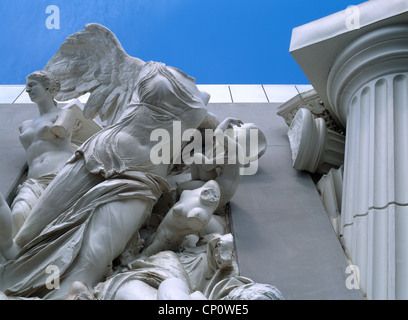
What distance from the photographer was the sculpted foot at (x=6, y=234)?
15.6 ft

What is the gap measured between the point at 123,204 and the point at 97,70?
2256 mm

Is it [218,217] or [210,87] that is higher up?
[210,87]

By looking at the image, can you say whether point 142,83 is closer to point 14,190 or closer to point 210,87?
point 14,190

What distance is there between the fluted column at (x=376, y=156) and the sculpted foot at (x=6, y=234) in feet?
8.97

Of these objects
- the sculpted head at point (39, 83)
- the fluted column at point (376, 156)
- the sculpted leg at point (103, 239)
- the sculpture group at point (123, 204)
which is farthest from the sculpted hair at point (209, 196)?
the sculpted head at point (39, 83)

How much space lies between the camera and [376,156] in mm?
5387

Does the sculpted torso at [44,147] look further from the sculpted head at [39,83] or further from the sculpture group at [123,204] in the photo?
the sculpted head at [39,83]

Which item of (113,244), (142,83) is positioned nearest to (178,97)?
(142,83)

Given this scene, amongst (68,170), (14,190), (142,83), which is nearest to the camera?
(68,170)

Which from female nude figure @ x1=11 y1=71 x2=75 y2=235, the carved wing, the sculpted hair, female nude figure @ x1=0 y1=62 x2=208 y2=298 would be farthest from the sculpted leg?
the carved wing

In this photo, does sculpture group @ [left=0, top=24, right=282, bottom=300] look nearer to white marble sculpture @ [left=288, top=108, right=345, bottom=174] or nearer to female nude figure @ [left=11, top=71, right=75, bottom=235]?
female nude figure @ [left=11, top=71, right=75, bottom=235]

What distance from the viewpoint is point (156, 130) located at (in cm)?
558

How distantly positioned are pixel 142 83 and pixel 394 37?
93.4 inches

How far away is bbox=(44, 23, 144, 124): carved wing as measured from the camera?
662 cm
